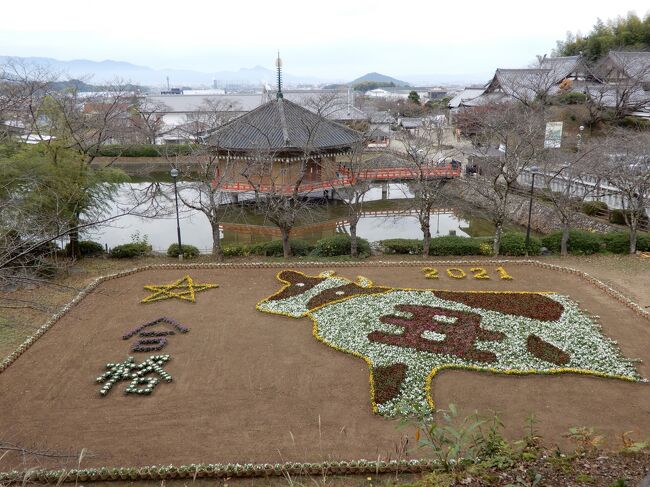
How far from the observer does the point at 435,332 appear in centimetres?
1291

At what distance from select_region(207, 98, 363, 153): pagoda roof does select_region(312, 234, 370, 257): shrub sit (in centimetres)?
830

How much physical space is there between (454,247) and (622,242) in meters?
6.50

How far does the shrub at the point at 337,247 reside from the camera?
1959 centimetres

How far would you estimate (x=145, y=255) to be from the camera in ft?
64.8

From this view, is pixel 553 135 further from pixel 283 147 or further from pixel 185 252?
pixel 185 252

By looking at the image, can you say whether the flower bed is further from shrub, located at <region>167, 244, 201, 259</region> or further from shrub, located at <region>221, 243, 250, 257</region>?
shrub, located at <region>221, 243, 250, 257</region>

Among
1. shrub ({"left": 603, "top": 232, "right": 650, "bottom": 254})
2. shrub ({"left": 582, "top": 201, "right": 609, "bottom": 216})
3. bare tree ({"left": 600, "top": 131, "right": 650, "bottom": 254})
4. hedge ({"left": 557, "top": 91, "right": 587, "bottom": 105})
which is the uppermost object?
hedge ({"left": 557, "top": 91, "right": 587, "bottom": 105})

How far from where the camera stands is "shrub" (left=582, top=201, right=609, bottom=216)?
2527cm

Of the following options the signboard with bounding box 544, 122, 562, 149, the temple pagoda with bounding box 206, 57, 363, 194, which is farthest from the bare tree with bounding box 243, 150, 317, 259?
the signboard with bounding box 544, 122, 562, 149

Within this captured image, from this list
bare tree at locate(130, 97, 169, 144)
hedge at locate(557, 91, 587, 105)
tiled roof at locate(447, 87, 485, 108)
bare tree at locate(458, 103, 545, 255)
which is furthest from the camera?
tiled roof at locate(447, 87, 485, 108)

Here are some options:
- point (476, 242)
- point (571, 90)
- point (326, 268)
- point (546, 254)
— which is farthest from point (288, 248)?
point (571, 90)

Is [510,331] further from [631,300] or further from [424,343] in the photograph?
[631,300]

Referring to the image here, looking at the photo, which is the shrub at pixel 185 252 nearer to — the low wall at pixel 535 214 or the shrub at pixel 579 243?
the low wall at pixel 535 214

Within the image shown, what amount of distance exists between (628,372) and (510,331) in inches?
108
